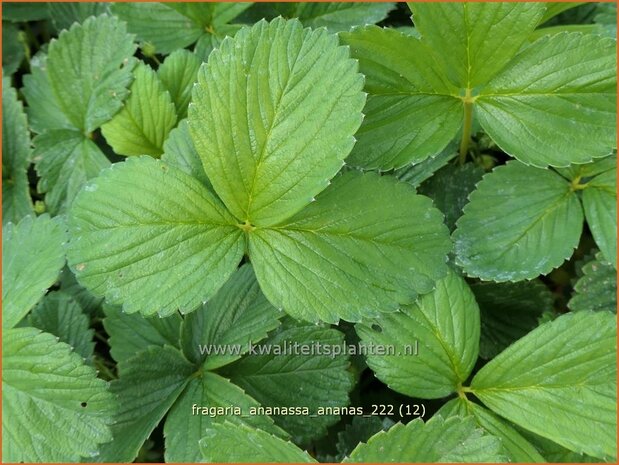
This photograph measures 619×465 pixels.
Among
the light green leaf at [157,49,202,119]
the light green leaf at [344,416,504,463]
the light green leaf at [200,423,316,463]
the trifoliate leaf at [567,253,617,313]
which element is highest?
the light green leaf at [157,49,202,119]

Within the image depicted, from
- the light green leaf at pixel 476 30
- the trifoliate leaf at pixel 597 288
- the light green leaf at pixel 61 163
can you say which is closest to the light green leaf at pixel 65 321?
the light green leaf at pixel 61 163

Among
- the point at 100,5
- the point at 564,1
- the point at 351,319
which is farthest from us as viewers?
the point at 100,5

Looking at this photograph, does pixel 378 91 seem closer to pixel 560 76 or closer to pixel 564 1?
pixel 560 76

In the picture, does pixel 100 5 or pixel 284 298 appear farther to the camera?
pixel 100 5

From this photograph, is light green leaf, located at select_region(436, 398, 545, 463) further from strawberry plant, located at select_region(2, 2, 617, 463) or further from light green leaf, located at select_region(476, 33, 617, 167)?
light green leaf, located at select_region(476, 33, 617, 167)

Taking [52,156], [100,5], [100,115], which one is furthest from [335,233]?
[100,5]

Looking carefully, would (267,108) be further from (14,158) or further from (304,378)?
(14,158)

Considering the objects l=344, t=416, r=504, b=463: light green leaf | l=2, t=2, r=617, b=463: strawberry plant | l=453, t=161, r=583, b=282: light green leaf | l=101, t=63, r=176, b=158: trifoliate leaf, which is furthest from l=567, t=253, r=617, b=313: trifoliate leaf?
l=101, t=63, r=176, b=158: trifoliate leaf
